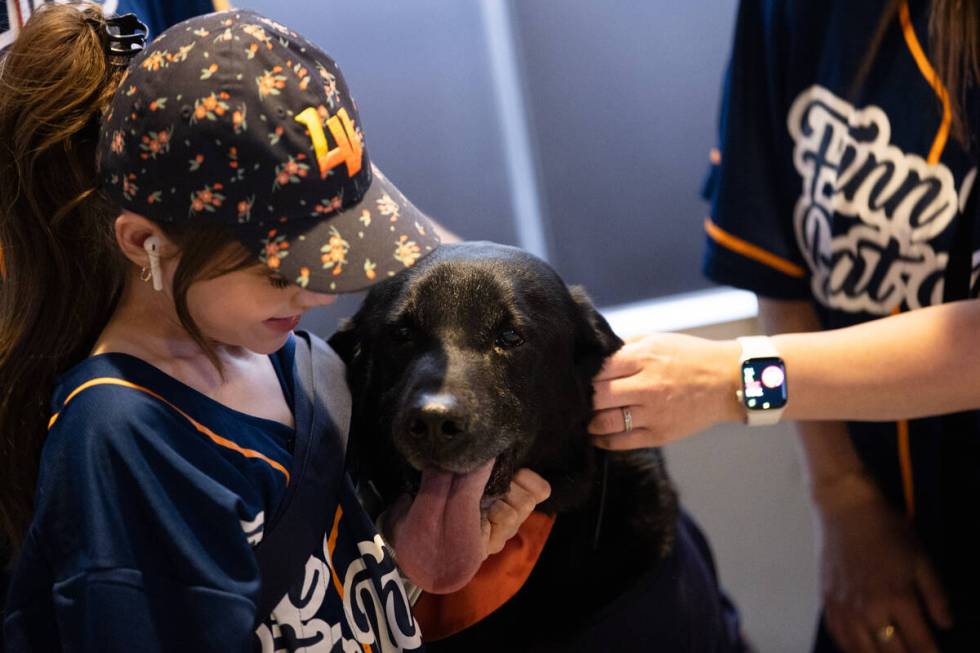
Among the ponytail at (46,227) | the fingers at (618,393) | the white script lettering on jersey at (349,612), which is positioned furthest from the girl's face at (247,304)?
the fingers at (618,393)

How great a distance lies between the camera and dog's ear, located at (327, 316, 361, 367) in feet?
4.03

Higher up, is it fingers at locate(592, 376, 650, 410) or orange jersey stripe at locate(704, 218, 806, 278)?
orange jersey stripe at locate(704, 218, 806, 278)

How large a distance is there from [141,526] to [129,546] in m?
0.02

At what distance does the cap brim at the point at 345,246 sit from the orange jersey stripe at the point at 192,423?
0.48ft

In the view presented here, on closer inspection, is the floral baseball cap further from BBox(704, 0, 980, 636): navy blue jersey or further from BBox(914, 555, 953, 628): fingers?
BBox(914, 555, 953, 628): fingers

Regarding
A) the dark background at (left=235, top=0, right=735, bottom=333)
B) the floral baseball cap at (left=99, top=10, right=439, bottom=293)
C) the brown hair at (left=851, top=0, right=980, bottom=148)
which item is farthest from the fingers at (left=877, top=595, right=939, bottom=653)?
the floral baseball cap at (left=99, top=10, right=439, bottom=293)

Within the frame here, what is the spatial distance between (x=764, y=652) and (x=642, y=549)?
97cm

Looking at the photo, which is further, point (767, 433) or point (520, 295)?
point (767, 433)

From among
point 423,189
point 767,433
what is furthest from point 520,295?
point 767,433

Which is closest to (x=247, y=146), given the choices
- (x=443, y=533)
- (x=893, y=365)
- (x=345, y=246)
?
(x=345, y=246)

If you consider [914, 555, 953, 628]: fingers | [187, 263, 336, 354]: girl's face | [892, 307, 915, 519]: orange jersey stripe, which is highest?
[187, 263, 336, 354]: girl's face

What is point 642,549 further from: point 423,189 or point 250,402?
point 423,189

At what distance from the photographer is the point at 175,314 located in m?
0.92

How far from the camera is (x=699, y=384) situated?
47.1 inches
